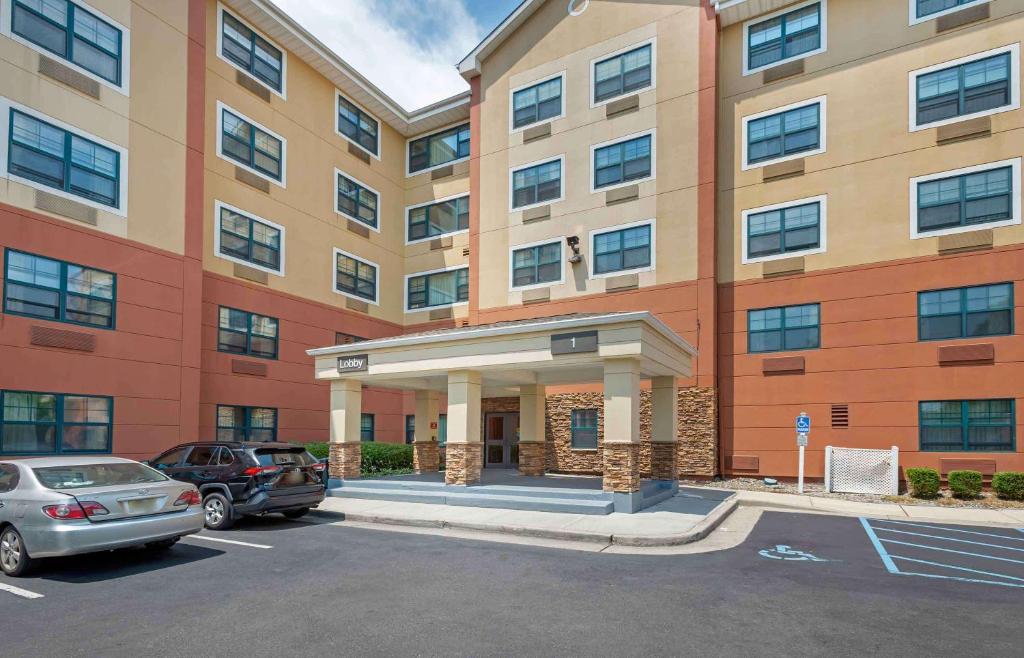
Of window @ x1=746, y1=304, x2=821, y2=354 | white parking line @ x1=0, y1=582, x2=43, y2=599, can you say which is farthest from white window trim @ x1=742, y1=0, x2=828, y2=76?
white parking line @ x1=0, y1=582, x2=43, y2=599

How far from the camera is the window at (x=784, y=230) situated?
66.1 ft

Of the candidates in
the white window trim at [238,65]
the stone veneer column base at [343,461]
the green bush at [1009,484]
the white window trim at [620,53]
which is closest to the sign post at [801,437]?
the green bush at [1009,484]

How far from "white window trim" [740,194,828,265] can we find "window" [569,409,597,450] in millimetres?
7413

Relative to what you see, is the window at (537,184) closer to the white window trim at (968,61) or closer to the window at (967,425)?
the white window trim at (968,61)

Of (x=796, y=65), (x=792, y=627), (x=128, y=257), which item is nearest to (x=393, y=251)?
(x=128, y=257)

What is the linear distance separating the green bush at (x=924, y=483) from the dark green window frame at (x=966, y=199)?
6.80 m

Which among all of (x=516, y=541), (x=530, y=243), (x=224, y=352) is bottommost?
(x=516, y=541)

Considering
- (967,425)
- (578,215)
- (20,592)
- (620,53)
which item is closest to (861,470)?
(967,425)

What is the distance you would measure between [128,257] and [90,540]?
12.6 metres

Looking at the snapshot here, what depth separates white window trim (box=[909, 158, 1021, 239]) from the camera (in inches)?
677

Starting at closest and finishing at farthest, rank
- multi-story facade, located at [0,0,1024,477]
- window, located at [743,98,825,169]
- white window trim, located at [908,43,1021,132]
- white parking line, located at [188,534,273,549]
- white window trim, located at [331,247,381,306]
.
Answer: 1. white parking line, located at [188,534,273,549]
2. multi-story facade, located at [0,0,1024,477]
3. white window trim, located at [908,43,1021,132]
4. window, located at [743,98,825,169]
5. white window trim, located at [331,247,381,306]

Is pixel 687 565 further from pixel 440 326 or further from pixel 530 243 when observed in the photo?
pixel 440 326

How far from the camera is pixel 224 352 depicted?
844 inches

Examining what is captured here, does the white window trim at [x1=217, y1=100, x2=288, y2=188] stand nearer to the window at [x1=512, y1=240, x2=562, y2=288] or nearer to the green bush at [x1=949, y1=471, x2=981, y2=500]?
the window at [x1=512, y1=240, x2=562, y2=288]
